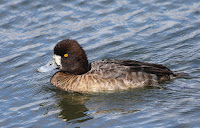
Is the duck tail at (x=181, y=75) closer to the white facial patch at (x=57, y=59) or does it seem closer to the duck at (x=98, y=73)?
the duck at (x=98, y=73)

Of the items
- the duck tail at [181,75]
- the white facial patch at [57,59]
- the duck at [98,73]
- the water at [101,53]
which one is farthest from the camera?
the duck tail at [181,75]

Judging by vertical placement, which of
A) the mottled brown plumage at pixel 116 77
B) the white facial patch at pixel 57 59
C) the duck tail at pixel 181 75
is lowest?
the duck tail at pixel 181 75

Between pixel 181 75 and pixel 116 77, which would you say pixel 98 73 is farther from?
pixel 181 75

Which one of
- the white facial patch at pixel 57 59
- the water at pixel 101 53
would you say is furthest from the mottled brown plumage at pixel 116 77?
the white facial patch at pixel 57 59

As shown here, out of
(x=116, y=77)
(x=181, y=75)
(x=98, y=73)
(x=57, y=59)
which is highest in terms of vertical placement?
(x=57, y=59)

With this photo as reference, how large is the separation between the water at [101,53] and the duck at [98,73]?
0.71 feet

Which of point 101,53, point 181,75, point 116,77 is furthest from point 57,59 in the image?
point 181,75

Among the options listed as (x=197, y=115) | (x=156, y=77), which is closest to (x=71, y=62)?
(x=156, y=77)

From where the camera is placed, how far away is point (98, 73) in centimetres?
977

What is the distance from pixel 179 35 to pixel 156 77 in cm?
327

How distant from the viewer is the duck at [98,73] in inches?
382

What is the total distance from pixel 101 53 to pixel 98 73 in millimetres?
2366

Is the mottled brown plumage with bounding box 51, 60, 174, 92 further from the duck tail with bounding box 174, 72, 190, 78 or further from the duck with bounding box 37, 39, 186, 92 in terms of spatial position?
the duck tail with bounding box 174, 72, 190, 78

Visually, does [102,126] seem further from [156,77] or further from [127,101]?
[156,77]
